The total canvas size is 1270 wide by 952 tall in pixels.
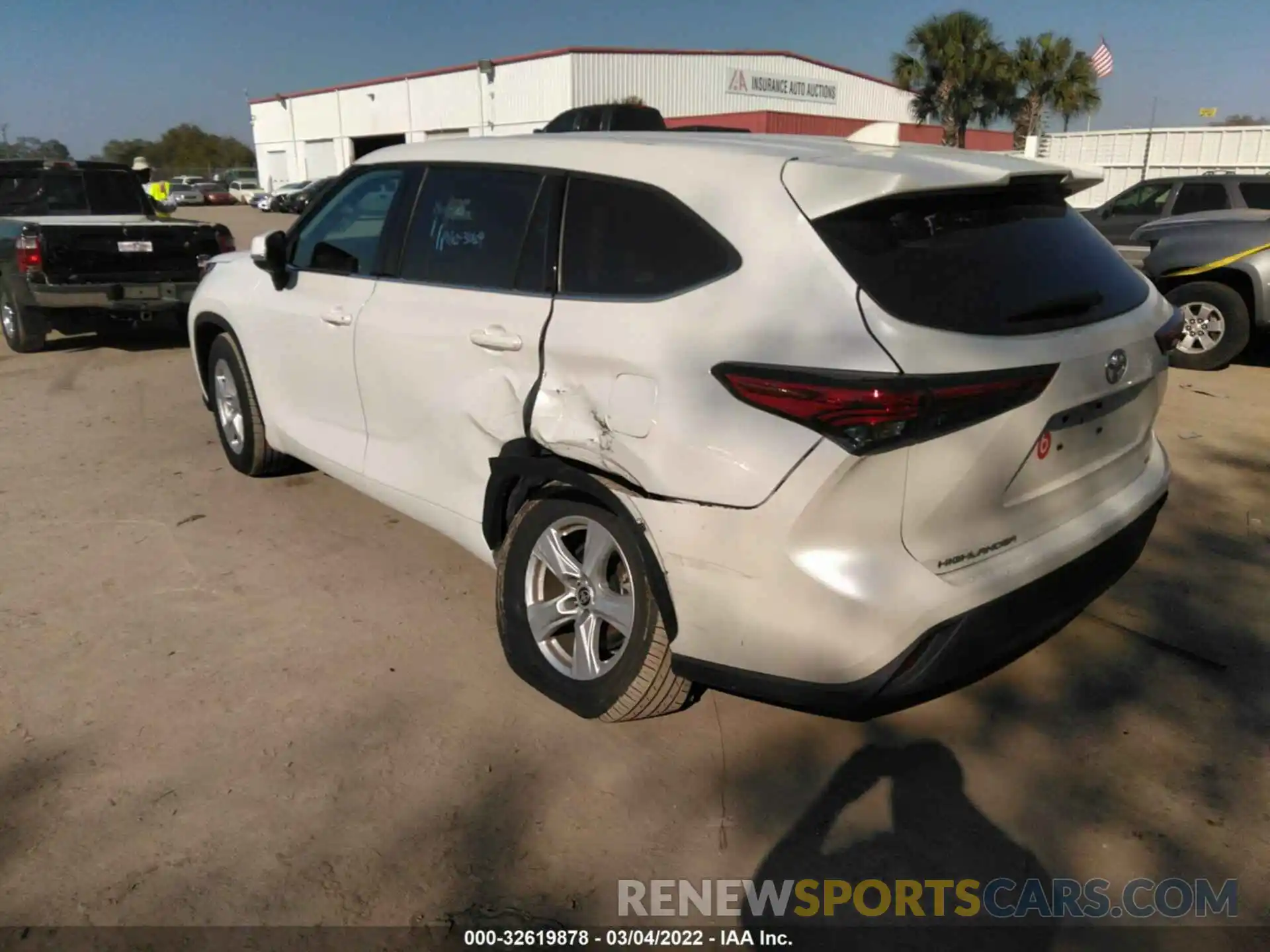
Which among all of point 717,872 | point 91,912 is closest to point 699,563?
point 717,872

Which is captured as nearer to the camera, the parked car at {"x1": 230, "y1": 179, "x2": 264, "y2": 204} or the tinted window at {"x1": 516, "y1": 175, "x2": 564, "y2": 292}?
the tinted window at {"x1": 516, "y1": 175, "x2": 564, "y2": 292}

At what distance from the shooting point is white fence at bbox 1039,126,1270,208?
21.1m

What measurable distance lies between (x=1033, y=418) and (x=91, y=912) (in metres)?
2.68

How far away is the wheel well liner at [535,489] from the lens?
260 cm

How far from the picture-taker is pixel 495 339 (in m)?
3.11

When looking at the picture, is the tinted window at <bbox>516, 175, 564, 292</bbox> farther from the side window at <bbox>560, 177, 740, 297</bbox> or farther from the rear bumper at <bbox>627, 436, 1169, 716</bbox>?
the rear bumper at <bbox>627, 436, 1169, 716</bbox>

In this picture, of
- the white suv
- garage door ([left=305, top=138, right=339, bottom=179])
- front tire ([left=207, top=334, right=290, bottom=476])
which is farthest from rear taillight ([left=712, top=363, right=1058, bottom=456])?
garage door ([left=305, top=138, right=339, bottom=179])

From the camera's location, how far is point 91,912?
234cm

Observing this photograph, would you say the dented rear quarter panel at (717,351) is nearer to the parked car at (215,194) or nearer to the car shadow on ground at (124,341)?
the car shadow on ground at (124,341)

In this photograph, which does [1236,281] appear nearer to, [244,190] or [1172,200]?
[1172,200]

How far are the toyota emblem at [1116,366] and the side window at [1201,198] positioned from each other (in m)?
9.35

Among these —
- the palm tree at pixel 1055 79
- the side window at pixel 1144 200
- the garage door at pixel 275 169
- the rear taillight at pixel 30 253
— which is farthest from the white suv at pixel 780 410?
the garage door at pixel 275 169

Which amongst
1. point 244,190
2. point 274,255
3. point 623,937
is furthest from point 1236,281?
point 244,190

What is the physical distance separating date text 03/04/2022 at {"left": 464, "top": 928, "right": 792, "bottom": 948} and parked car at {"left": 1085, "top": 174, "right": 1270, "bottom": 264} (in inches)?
375
